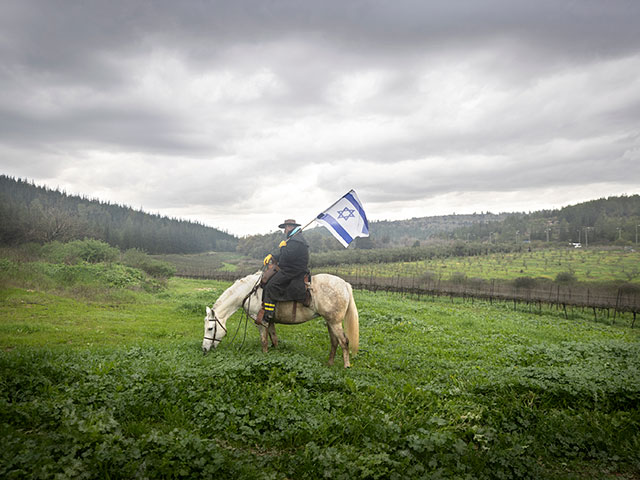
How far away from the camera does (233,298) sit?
28.9ft

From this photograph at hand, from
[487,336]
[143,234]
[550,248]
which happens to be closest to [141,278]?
[487,336]

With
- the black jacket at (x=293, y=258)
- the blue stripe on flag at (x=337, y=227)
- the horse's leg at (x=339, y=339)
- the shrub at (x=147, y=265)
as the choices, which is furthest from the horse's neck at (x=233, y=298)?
the shrub at (x=147, y=265)

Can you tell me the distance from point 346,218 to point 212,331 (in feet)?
15.2

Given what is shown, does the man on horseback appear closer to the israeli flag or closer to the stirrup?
the stirrup

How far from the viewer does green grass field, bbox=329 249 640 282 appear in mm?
40525

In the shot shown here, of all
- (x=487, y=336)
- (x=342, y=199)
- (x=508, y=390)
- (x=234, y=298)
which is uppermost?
(x=342, y=199)

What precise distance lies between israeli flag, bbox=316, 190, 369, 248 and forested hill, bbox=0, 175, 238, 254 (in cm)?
1694

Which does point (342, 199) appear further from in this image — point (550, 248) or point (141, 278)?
point (550, 248)

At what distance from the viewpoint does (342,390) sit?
633 centimetres

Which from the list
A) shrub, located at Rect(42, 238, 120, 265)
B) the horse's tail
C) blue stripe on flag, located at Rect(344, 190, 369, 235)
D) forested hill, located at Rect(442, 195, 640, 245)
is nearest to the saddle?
the horse's tail

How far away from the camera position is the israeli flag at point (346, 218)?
30.3ft

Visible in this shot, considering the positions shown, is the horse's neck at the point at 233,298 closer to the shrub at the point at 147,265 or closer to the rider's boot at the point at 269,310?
the rider's boot at the point at 269,310

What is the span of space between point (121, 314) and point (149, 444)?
11.2 m

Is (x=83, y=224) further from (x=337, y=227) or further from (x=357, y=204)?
(x=357, y=204)
